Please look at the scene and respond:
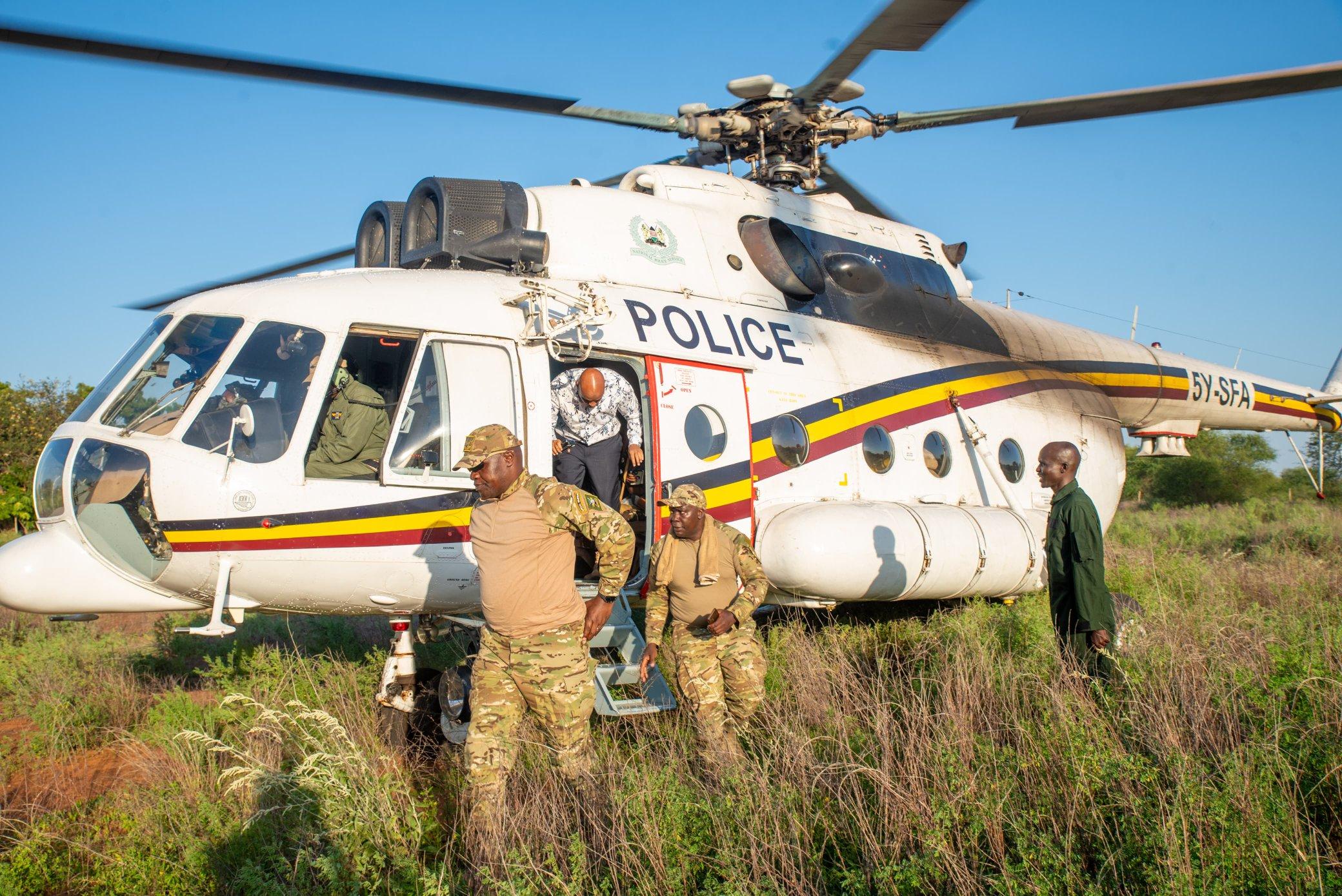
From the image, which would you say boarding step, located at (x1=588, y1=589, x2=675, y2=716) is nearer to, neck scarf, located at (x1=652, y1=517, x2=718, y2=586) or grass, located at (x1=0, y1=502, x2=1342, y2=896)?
grass, located at (x1=0, y1=502, x2=1342, y2=896)

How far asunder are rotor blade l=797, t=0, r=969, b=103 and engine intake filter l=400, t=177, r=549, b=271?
2.34 m

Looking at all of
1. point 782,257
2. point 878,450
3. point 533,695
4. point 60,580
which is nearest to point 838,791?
point 533,695

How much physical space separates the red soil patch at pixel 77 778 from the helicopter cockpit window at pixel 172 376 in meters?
2.09

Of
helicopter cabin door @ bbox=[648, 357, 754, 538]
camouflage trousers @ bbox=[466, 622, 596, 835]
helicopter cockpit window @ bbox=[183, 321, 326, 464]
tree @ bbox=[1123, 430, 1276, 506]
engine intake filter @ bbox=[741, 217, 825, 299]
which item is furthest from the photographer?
tree @ bbox=[1123, 430, 1276, 506]

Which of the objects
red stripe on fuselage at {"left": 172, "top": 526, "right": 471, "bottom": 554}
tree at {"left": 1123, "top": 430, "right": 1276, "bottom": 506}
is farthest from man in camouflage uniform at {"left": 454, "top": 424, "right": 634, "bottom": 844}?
tree at {"left": 1123, "top": 430, "right": 1276, "bottom": 506}

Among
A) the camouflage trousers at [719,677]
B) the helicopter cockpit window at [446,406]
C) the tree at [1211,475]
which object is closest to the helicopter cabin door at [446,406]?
the helicopter cockpit window at [446,406]

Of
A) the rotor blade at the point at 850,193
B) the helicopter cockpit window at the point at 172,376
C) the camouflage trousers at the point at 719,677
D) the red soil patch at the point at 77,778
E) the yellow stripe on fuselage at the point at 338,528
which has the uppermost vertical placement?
the rotor blade at the point at 850,193

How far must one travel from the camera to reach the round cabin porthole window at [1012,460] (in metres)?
8.55

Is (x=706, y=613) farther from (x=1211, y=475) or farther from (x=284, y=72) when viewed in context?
(x=1211, y=475)

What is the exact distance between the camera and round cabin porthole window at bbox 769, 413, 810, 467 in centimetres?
691

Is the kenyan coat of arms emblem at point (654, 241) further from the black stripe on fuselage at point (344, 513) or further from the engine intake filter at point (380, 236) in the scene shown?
the black stripe on fuselage at point (344, 513)

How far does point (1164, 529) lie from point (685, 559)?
15617 millimetres

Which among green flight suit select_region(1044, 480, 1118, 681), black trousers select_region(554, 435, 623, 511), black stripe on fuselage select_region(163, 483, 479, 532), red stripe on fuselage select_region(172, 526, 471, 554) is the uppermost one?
black trousers select_region(554, 435, 623, 511)

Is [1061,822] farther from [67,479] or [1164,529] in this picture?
[1164,529]
